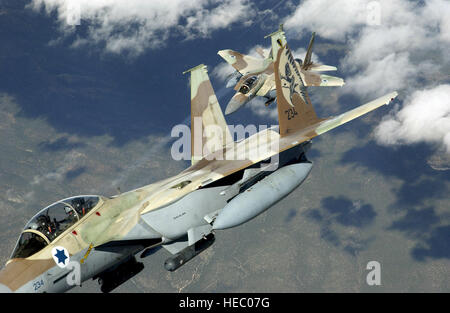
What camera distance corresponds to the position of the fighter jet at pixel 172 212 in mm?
15609

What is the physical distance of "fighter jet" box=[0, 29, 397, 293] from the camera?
15.6m

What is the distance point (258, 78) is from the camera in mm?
46219

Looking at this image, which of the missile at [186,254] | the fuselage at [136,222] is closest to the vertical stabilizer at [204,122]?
the fuselage at [136,222]

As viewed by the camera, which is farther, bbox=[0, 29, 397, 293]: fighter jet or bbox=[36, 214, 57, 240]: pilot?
bbox=[36, 214, 57, 240]: pilot

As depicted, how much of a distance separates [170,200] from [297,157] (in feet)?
28.8

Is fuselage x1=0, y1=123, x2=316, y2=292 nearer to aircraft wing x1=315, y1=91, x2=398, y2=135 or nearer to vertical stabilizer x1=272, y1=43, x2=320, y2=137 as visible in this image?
aircraft wing x1=315, y1=91, x2=398, y2=135

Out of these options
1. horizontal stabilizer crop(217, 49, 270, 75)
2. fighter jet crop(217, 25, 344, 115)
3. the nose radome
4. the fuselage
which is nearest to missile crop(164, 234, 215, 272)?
the fuselage

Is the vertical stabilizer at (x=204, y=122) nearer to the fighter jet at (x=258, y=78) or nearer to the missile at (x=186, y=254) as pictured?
the missile at (x=186, y=254)

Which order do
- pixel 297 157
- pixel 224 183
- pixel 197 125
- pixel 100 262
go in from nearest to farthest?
pixel 100 262
pixel 224 183
pixel 297 157
pixel 197 125

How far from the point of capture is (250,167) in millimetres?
21250

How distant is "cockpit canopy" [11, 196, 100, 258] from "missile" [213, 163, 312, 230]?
6230 millimetres

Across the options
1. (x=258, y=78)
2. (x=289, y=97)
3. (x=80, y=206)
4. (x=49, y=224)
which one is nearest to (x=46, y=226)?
(x=49, y=224)

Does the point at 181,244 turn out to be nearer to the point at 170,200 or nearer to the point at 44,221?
the point at 170,200
